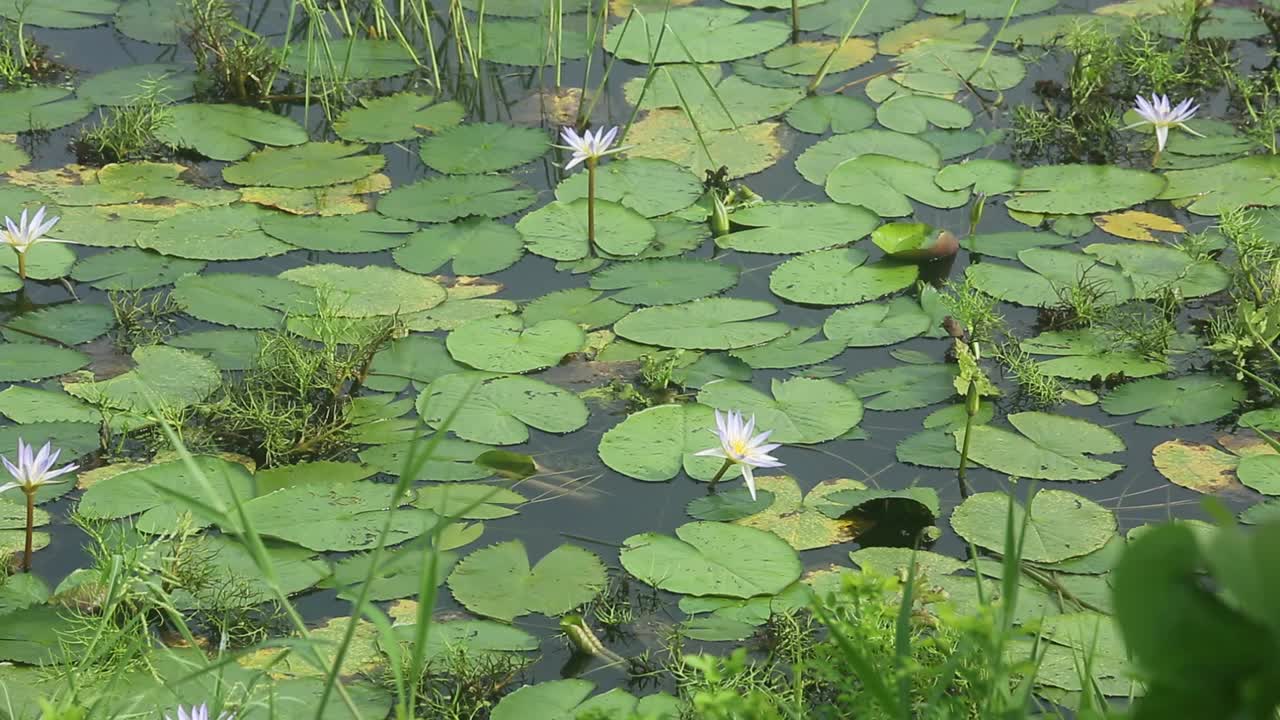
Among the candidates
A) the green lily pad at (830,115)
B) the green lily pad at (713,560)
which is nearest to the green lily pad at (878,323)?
the green lily pad at (713,560)

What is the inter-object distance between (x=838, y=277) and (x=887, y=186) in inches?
20.3

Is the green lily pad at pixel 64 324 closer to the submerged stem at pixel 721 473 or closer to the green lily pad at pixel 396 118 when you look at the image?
the green lily pad at pixel 396 118

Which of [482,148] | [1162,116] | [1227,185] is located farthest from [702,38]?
[1227,185]

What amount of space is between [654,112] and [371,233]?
111 centimetres

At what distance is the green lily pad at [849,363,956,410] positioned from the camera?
3449mm

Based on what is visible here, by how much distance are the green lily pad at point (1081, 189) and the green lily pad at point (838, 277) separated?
55cm

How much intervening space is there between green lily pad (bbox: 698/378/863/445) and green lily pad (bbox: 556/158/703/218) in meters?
0.92

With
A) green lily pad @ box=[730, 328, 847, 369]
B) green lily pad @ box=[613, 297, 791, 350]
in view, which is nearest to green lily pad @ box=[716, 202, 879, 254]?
green lily pad @ box=[613, 297, 791, 350]

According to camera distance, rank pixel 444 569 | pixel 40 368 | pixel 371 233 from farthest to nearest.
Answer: pixel 371 233
pixel 40 368
pixel 444 569

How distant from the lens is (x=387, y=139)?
15.0ft

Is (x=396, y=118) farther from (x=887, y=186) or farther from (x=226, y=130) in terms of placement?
(x=887, y=186)

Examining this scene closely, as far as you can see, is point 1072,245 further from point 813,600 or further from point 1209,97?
point 813,600

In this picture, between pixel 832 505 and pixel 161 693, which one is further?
pixel 832 505

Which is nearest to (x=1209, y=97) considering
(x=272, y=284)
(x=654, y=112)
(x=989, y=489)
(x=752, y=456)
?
(x=654, y=112)
